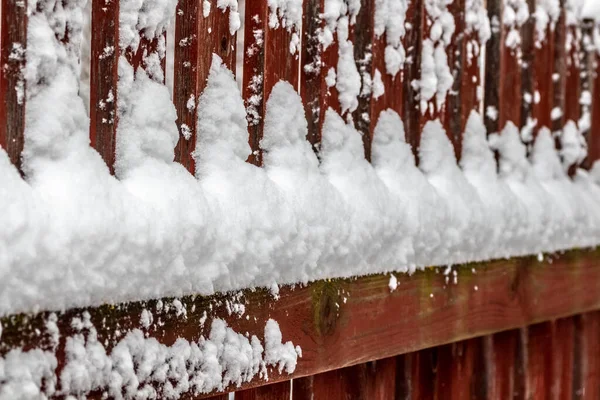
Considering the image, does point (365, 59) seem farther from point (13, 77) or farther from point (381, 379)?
point (13, 77)

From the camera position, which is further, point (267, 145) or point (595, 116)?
point (595, 116)

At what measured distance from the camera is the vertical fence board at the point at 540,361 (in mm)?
2988

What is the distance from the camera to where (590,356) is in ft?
10.9

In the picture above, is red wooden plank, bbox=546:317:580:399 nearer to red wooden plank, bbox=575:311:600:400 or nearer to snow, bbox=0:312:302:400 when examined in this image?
red wooden plank, bbox=575:311:600:400

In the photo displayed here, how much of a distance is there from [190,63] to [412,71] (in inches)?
35.4

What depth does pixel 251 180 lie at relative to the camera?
1.72 meters

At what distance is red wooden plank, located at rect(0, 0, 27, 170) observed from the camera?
133 centimetres

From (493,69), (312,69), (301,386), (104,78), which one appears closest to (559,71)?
(493,69)

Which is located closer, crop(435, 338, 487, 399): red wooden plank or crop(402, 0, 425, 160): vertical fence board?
crop(402, 0, 425, 160): vertical fence board

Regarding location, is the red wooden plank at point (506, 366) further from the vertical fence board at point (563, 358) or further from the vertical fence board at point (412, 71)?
the vertical fence board at point (412, 71)

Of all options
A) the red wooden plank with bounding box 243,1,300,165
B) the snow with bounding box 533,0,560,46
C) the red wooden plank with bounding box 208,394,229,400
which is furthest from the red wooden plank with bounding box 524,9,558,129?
the red wooden plank with bounding box 208,394,229,400

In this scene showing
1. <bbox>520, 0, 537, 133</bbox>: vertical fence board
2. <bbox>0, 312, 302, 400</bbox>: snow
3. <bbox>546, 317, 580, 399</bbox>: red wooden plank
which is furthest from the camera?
<bbox>546, 317, 580, 399</bbox>: red wooden plank

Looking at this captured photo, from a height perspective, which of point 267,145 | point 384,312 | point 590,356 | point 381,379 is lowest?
point 590,356

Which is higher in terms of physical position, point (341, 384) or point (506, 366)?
point (341, 384)
